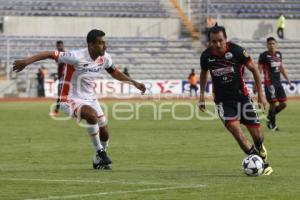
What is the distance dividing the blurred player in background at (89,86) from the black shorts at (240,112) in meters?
1.45

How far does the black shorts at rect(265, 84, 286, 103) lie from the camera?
25547 millimetres

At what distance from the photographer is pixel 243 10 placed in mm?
61469

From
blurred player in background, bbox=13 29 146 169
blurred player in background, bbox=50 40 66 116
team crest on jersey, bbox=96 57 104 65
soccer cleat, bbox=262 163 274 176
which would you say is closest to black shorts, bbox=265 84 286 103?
blurred player in background, bbox=50 40 66 116

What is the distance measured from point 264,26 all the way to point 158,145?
4234 cm

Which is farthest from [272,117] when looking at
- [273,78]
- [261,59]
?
[261,59]

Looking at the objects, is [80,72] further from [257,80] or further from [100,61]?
[257,80]

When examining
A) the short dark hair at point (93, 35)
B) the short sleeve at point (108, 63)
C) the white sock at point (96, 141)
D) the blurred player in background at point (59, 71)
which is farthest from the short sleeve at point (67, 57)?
the blurred player in background at point (59, 71)

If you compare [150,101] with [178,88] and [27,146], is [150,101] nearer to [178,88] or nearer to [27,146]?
[178,88]

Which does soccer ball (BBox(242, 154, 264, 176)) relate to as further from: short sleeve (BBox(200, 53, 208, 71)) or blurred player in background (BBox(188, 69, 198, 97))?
blurred player in background (BBox(188, 69, 198, 97))

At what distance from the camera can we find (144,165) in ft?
49.0

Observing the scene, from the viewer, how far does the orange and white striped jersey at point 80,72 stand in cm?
1420

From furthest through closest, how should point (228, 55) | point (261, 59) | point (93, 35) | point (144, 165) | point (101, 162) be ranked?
point (261, 59) < point (144, 165) < point (101, 162) < point (93, 35) < point (228, 55)

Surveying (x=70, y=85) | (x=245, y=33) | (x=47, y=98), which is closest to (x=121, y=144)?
(x=70, y=85)

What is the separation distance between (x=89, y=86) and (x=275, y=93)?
11919 mm
